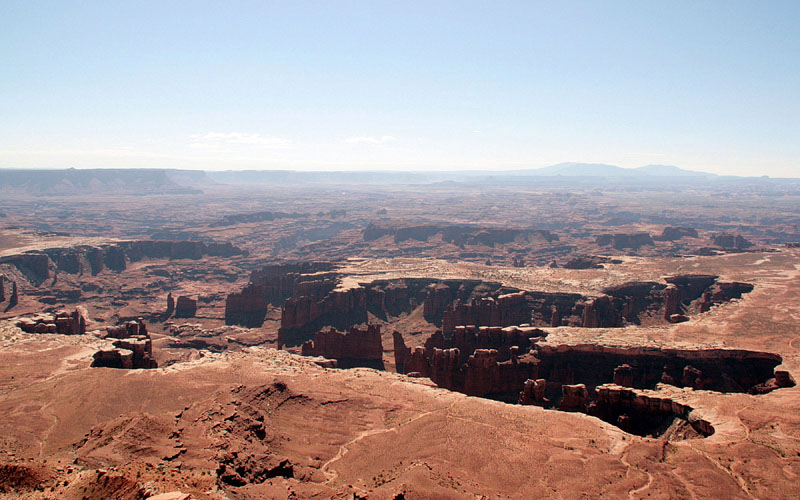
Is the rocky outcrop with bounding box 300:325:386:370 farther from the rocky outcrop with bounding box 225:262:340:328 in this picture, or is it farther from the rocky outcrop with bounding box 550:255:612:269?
the rocky outcrop with bounding box 550:255:612:269

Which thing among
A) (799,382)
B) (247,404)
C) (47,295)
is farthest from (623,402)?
(47,295)

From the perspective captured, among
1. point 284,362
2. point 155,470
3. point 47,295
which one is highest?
point 155,470

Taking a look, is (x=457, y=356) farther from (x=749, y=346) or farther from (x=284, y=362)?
(x=749, y=346)

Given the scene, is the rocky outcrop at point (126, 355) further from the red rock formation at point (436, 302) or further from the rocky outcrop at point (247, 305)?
the red rock formation at point (436, 302)

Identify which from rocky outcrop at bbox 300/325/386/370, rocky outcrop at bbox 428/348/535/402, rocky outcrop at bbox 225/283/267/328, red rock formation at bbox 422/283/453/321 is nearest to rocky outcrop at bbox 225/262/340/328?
rocky outcrop at bbox 225/283/267/328

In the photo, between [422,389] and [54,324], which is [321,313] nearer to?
[54,324]

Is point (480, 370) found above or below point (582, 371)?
above

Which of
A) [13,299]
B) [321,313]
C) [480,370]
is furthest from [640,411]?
[13,299]
